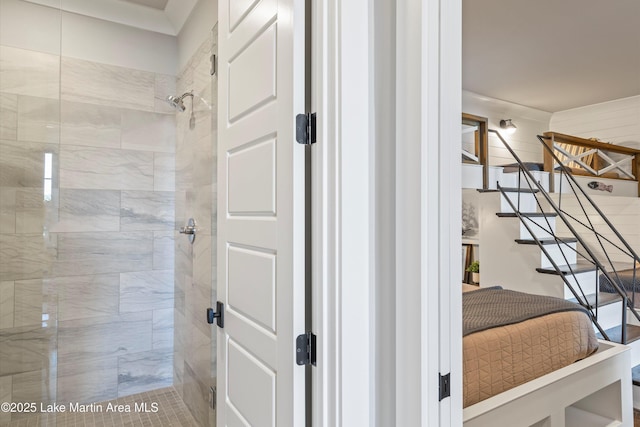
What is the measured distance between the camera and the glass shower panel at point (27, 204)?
2.07 metres

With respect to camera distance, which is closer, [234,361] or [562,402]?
[234,361]

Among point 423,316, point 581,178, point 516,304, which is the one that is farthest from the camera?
point 581,178

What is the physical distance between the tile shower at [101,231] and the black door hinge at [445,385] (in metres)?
1.48

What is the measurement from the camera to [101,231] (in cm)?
267

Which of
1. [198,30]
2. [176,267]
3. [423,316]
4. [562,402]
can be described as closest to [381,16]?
[423,316]

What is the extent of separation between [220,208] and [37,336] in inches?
58.9

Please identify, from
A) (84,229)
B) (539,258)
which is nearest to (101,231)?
(84,229)

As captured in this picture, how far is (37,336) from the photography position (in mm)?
2152

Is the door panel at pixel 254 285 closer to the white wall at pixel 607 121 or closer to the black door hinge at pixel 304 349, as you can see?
the black door hinge at pixel 304 349

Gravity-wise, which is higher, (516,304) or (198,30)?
(198,30)

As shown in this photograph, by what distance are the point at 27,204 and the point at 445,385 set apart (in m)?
2.34

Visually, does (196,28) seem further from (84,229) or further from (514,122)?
(514,122)

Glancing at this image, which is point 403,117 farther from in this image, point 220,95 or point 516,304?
point 516,304

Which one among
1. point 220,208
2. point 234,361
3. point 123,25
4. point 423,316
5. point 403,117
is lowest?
point 234,361
